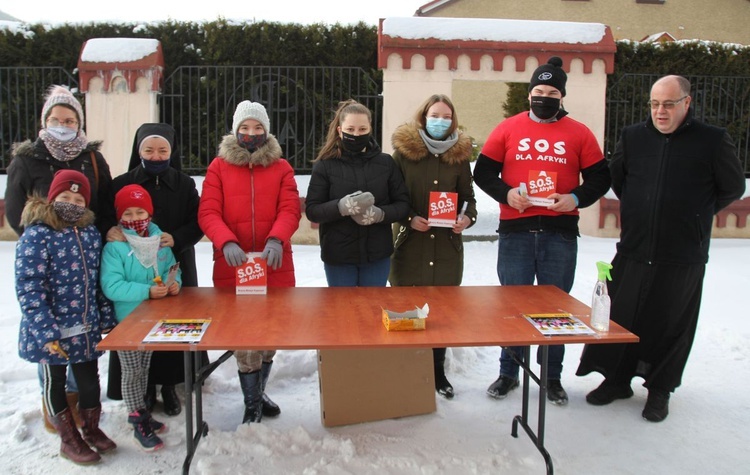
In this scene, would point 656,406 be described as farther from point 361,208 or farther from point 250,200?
point 250,200

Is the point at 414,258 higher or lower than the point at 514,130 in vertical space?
lower

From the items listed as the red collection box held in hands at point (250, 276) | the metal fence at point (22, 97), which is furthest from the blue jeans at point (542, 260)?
the metal fence at point (22, 97)

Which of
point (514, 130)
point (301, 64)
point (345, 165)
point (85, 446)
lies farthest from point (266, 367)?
point (301, 64)

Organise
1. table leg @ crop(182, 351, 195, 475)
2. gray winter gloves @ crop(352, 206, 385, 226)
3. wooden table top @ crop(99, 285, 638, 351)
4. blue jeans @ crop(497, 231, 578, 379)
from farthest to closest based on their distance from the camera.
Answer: blue jeans @ crop(497, 231, 578, 379) < gray winter gloves @ crop(352, 206, 385, 226) < table leg @ crop(182, 351, 195, 475) < wooden table top @ crop(99, 285, 638, 351)

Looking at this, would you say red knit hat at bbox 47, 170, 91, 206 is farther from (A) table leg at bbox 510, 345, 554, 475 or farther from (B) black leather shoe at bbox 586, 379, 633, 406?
(B) black leather shoe at bbox 586, 379, 633, 406

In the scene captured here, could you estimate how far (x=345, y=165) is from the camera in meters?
3.97

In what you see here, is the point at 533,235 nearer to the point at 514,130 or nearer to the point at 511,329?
the point at 514,130

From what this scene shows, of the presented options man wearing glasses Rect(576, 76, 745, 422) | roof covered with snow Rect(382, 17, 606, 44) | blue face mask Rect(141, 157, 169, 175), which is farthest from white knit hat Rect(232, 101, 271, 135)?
roof covered with snow Rect(382, 17, 606, 44)

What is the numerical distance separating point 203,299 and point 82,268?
622 mm

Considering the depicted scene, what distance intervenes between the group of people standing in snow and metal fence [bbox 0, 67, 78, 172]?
630cm

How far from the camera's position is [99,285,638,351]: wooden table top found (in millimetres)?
2701

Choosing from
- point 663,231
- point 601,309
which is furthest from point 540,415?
point 663,231

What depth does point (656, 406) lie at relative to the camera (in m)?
3.89

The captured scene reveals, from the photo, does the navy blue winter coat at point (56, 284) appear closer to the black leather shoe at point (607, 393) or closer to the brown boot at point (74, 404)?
the brown boot at point (74, 404)
